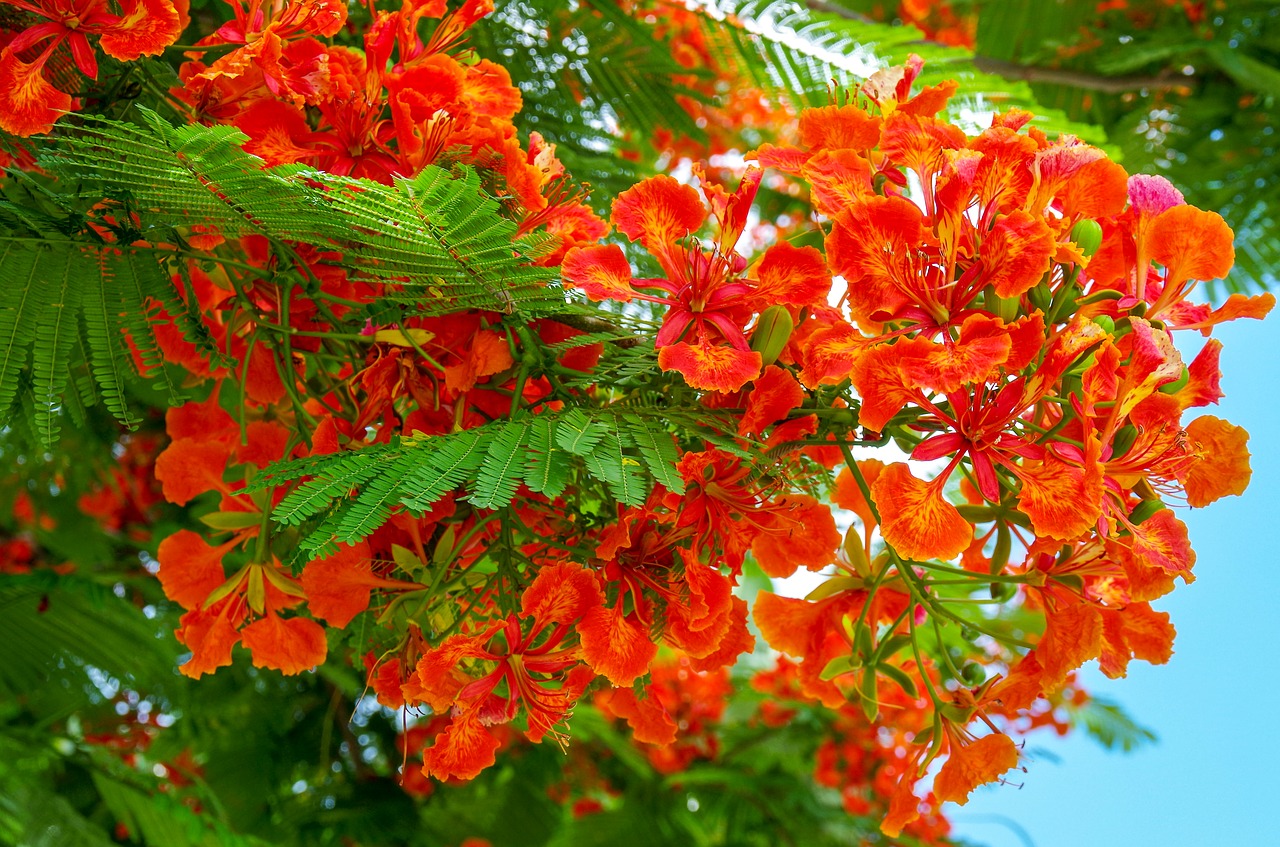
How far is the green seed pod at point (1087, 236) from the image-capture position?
0.90m

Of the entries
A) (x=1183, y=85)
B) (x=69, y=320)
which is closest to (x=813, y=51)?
(x=69, y=320)

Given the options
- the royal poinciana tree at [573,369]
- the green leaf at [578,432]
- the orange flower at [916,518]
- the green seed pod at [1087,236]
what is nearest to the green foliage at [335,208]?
the royal poinciana tree at [573,369]

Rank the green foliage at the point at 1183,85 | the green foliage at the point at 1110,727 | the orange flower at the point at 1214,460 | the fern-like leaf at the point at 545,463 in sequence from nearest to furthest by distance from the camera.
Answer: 1. the fern-like leaf at the point at 545,463
2. the orange flower at the point at 1214,460
3. the green foliage at the point at 1183,85
4. the green foliage at the point at 1110,727

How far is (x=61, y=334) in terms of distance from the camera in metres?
0.98

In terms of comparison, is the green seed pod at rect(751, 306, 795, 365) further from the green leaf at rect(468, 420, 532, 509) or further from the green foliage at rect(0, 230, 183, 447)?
the green foliage at rect(0, 230, 183, 447)

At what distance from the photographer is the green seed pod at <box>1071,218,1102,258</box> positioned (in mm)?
898

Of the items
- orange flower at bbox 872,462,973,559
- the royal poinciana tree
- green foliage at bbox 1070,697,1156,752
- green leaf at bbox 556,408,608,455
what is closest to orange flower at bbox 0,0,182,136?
the royal poinciana tree

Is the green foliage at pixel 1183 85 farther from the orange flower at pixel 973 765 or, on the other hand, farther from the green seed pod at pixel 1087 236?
the orange flower at pixel 973 765

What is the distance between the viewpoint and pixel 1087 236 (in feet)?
2.95

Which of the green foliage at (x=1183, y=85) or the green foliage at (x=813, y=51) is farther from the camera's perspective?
the green foliage at (x=1183, y=85)

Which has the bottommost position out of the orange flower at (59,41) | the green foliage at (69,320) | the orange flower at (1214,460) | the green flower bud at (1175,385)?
the green foliage at (69,320)

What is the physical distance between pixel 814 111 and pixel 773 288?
0.66 ft

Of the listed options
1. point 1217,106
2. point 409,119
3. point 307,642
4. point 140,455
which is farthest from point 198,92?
point 1217,106

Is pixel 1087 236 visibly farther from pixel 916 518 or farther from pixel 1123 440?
pixel 916 518
